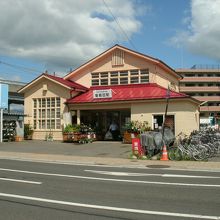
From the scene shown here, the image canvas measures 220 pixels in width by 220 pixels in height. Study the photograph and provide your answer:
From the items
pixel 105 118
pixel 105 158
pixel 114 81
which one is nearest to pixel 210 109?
pixel 105 118

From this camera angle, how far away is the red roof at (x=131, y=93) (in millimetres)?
28989

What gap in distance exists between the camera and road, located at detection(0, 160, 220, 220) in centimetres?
773

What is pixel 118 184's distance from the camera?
11.7 meters

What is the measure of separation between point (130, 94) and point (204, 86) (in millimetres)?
70983

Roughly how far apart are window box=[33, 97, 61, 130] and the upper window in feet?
13.0

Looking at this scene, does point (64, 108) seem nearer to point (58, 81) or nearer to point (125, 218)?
point (58, 81)

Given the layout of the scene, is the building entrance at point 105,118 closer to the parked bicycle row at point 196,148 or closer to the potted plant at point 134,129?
the potted plant at point 134,129

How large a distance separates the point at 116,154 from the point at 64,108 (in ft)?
36.8

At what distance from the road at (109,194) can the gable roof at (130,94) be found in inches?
557

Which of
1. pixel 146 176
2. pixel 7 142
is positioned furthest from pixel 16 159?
pixel 7 142

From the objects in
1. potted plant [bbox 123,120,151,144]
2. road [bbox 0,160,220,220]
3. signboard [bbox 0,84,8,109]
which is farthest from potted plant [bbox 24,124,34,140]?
road [bbox 0,160,220,220]

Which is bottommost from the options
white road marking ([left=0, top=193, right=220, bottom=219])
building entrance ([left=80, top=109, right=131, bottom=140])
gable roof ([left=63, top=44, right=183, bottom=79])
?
white road marking ([left=0, top=193, right=220, bottom=219])

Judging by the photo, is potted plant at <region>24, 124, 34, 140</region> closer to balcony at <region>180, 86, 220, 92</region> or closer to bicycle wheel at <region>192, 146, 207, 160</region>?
bicycle wheel at <region>192, 146, 207, 160</region>

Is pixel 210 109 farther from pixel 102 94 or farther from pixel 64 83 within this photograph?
pixel 64 83
